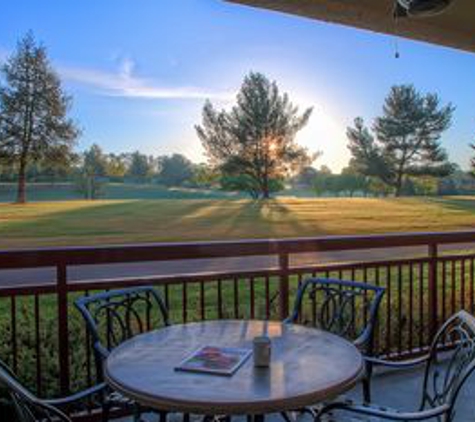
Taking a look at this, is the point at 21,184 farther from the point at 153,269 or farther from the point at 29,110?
the point at 153,269

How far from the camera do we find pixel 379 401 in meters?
2.93

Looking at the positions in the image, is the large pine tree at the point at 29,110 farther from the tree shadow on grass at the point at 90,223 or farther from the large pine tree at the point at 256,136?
the large pine tree at the point at 256,136

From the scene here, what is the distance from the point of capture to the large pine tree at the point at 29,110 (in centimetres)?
1348

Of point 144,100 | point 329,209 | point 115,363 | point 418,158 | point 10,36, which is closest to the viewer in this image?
point 115,363

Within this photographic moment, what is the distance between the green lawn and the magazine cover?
24.4ft

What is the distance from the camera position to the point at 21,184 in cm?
1309

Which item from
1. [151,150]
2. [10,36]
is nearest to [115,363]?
[10,36]

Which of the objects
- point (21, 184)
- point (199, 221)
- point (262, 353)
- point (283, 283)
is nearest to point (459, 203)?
point (199, 221)

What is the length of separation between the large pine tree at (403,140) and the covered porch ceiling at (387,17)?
20.7 m

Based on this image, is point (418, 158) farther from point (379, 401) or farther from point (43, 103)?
point (379, 401)

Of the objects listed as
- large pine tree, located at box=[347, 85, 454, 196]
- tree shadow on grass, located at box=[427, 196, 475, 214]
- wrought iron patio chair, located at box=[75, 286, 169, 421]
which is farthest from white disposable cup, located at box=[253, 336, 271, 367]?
large pine tree, located at box=[347, 85, 454, 196]

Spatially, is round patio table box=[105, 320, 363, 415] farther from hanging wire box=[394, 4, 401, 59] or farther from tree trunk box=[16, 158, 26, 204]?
tree trunk box=[16, 158, 26, 204]

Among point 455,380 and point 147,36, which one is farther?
point 147,36

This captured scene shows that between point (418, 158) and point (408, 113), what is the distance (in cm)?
236
